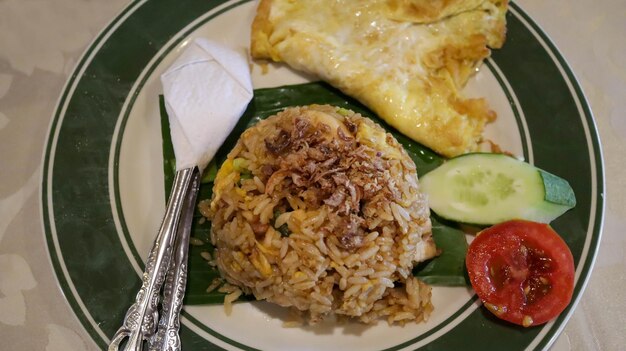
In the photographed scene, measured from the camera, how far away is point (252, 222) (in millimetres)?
2705

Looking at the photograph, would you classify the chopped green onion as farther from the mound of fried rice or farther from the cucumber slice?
the cucumber slice

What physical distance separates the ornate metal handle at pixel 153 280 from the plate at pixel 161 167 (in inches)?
6.3

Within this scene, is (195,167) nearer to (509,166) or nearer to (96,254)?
(96,254)

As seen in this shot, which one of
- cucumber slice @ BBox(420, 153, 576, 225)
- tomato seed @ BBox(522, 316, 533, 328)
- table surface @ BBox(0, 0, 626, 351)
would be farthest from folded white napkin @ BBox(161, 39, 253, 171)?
tomato seed @ BBox(522, 316, 533, 328)

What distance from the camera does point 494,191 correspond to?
2.94 metres

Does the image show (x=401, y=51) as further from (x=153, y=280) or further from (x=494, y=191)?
(x=153, y=280)

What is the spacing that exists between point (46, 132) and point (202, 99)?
107 centimetres

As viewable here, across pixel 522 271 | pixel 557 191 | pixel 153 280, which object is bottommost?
pixel 522 271

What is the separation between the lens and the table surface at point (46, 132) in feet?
9.73

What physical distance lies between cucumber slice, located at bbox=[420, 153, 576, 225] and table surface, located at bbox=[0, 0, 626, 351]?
671 mm

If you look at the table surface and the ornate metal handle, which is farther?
the table surface

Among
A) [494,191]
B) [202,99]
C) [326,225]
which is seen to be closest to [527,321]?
[494,191]

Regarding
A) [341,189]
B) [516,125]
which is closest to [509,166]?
[516,125]

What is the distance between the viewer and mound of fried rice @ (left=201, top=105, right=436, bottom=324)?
259 centimetres
